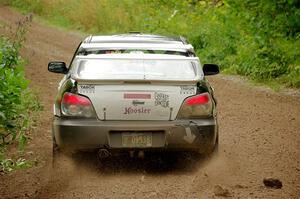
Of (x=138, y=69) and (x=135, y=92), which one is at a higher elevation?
(x=138, y=69)

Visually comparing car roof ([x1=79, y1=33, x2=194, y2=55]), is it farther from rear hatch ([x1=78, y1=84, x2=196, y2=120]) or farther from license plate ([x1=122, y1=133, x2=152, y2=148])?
license plate ([x1=122, y1=133, x2=152, y2=148])

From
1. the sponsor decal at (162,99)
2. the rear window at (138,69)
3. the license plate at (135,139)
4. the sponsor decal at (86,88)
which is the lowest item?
the license plate at (135,139)

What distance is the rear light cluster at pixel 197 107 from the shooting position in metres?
6.93

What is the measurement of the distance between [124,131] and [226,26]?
12.6m

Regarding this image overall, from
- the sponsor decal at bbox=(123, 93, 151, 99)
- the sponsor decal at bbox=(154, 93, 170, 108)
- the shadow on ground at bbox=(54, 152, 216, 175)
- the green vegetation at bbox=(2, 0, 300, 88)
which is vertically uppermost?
the sponsor decal at bbox=(123, 93, 151, 99)

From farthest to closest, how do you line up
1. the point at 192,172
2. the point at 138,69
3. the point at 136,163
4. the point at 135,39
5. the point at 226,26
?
the point at 226,26 → the point at 135,39 → the point at 136,163 → the point at 192,172 → the point at 138,69

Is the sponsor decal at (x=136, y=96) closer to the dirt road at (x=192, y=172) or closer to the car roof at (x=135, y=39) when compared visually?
the dirt road at (x=192, y=172)

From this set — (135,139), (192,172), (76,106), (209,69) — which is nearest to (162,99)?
(135,139)

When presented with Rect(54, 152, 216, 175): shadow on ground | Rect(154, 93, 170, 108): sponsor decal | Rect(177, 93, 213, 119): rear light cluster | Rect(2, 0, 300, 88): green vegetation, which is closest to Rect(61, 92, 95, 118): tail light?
Rect(54, 152, 216, 175): shadow on ground

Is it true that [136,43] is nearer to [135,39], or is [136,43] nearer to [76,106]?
[135,39]

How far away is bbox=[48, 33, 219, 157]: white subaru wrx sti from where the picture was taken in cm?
680

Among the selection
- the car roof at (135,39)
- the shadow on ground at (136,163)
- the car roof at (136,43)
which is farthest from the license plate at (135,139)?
the car roof at (135,39)

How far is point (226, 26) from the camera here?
62.3 feet

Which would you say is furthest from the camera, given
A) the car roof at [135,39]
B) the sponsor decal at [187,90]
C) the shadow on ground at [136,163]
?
the car roof at [135,39]
